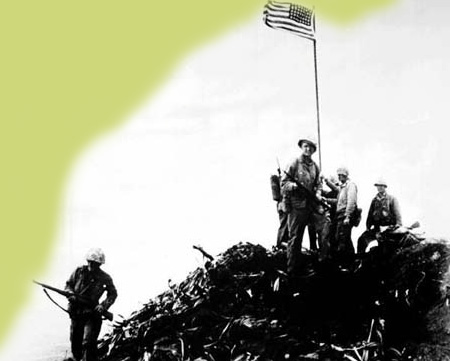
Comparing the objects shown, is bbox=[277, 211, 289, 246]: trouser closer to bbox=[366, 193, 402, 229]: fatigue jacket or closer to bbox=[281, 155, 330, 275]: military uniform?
bbox=[281, 155, 330, 275]: military uniform

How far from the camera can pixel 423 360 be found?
6.31m

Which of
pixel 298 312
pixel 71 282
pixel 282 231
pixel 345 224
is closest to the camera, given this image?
pixel 298 312

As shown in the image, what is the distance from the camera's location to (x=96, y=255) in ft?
23.1

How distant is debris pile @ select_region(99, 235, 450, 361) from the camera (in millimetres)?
6406

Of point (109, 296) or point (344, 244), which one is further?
point (109, 296)

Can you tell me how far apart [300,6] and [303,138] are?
48.4 inches

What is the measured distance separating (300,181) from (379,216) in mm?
723

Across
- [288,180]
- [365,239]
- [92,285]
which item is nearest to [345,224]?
[365,239]

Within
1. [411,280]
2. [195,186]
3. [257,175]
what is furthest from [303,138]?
[411,280]

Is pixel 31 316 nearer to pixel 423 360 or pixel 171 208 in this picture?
pixel 171 208

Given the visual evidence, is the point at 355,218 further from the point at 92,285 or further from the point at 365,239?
the point at 92,285

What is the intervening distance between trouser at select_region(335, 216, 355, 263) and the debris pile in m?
0.08

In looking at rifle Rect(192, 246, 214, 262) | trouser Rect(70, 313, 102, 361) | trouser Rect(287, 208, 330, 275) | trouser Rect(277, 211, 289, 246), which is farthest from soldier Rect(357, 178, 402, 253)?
trouser Rect(70, 313, 102, 361)

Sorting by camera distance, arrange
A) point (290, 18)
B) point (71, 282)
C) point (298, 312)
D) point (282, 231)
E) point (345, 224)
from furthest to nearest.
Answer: point (290, 18), point (71, 282), point (282, 231), point (345, 224), point (298, 312)
